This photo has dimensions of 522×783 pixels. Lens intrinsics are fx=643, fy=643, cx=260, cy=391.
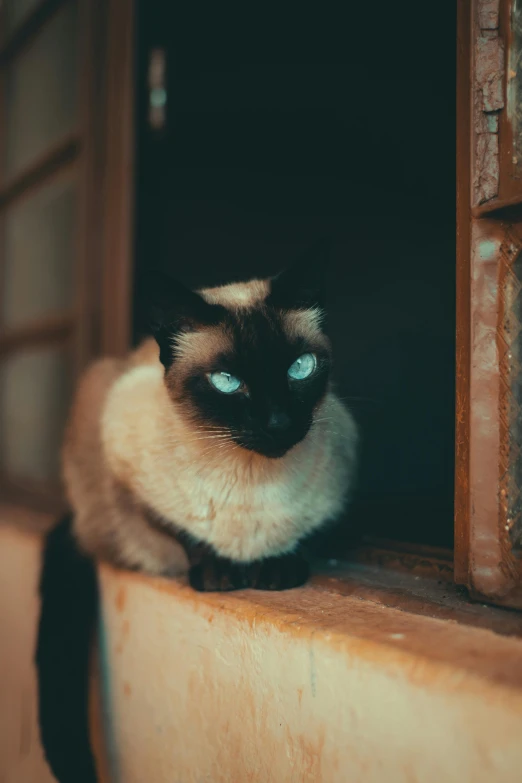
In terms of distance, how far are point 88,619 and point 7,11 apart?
291 cm

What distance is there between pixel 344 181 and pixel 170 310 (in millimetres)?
1847

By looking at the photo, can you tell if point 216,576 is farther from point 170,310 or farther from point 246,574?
point 170,310

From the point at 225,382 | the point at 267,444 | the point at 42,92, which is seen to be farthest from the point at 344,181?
the point at 267,444

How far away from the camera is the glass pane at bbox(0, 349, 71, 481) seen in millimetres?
3000

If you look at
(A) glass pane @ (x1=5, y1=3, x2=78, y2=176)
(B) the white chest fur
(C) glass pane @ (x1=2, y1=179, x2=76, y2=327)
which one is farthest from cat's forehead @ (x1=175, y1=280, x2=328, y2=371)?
(A) glass pane @ (x1=5, y1=3, x2=78, y2=176)

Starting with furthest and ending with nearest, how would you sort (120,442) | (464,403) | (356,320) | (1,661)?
Result: (356,320)
(1,661)
(120,442)
(464,403)

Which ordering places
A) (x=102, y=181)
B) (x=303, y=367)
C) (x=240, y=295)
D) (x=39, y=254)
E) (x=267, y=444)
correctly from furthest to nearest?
(x=39, y=254), (x=102, y=181), (x=240, y=295), (x=303, y=367), (x=267, y=444)

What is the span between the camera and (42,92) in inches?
118

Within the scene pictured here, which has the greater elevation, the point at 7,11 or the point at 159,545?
the point at 7,11

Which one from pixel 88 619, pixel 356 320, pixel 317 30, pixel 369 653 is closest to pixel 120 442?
pixel 88 619

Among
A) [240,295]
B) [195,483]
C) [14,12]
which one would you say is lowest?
[195,483]

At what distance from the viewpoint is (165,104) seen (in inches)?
103

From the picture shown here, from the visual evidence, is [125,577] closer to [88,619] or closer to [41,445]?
[88,619]

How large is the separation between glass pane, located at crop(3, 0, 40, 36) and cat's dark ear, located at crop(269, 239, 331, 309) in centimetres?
237
